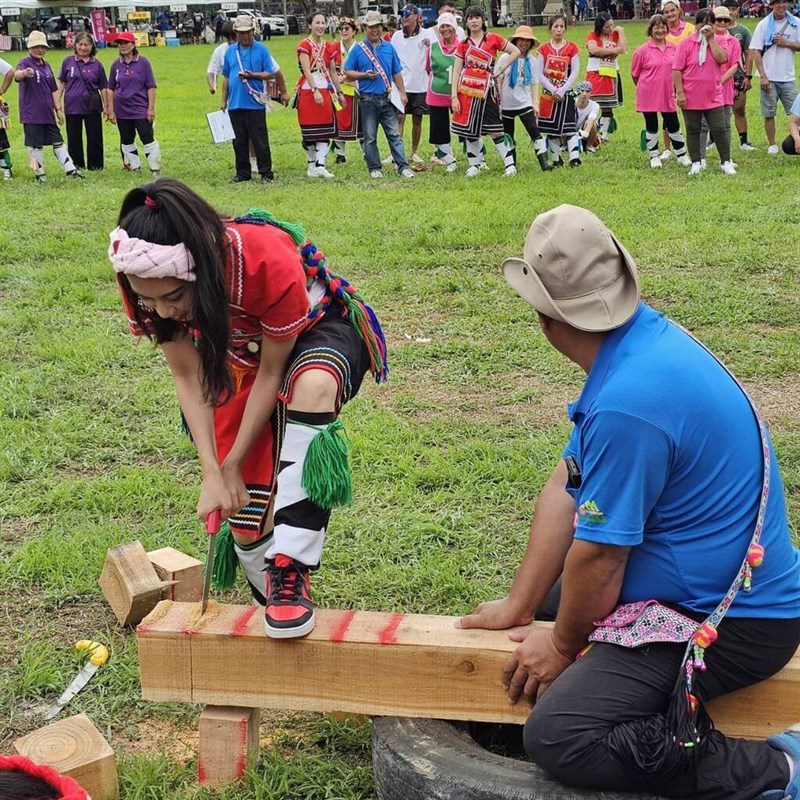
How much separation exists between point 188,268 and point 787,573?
5.39ft

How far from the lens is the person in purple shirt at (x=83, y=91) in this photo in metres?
13.9

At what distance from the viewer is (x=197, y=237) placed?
8.87ft

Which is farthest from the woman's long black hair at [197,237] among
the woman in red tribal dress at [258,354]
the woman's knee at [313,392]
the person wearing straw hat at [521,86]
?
the person wearing straw hat at [521,86]

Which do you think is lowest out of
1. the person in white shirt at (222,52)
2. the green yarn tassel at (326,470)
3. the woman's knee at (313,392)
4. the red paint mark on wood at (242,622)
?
the red paint mark on wood at (242,622)

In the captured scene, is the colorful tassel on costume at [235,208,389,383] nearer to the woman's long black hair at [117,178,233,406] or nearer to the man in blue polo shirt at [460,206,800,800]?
the woman's long black hair at [117,178,233,406]

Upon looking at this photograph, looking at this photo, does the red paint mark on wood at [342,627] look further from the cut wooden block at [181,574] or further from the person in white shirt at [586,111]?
Result: the person in white shirt at [586,111]

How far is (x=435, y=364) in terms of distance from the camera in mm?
6246

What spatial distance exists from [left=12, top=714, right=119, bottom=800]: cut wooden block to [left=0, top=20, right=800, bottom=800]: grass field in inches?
3.8

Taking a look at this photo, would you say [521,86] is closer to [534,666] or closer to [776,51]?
[776,51]

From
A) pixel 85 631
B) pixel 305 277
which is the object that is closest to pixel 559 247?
pixel 305 277

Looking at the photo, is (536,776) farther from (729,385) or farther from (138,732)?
(138,732)

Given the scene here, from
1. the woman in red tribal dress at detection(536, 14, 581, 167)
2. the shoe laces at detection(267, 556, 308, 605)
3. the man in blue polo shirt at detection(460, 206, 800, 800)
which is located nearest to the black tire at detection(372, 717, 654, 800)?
the man in blue polo shirt at detection(460, 206, 800, 800)

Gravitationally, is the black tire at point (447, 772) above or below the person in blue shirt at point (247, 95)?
below

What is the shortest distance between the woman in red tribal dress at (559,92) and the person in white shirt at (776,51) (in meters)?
2.15
